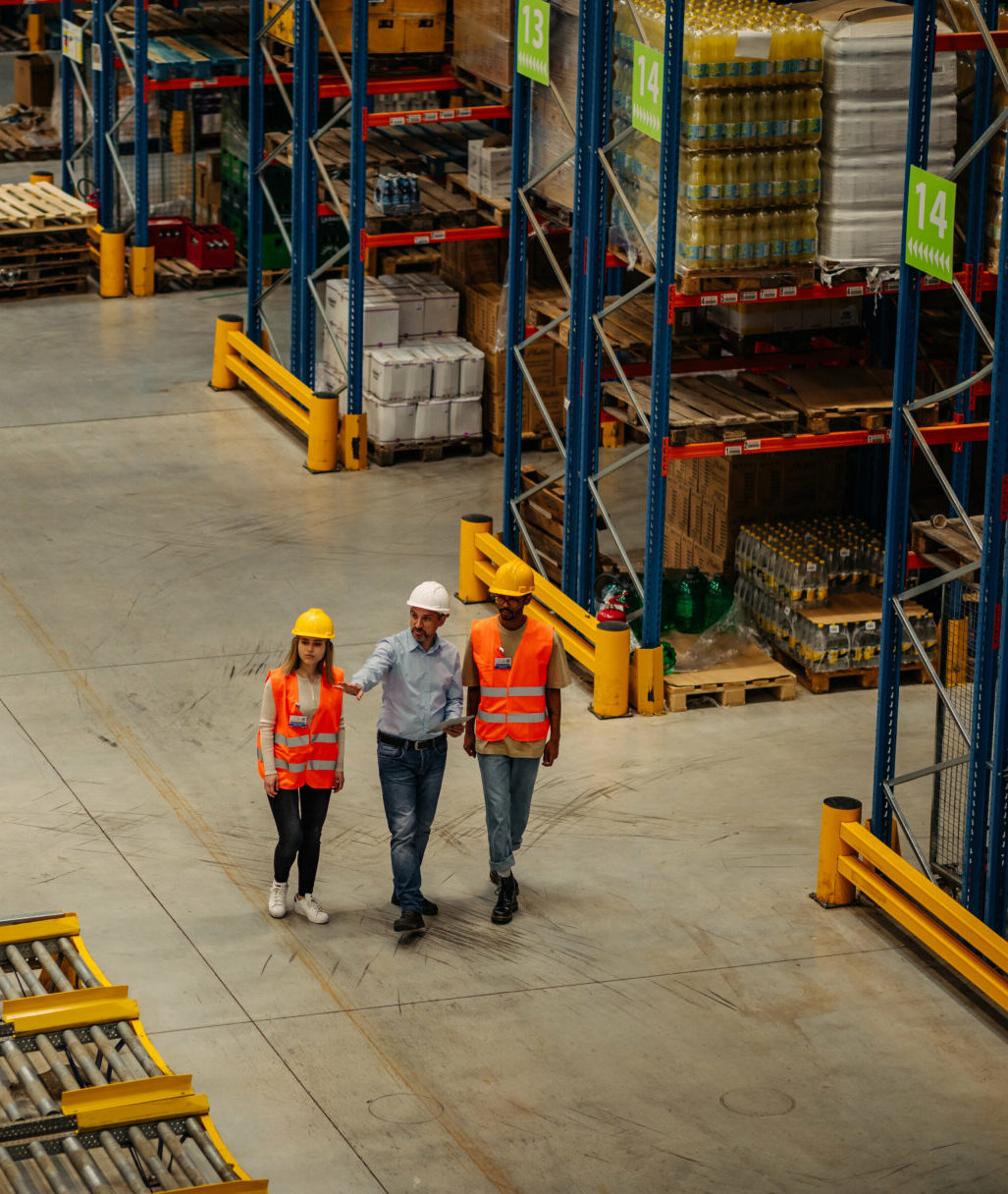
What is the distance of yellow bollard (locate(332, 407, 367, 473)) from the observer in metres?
16.1

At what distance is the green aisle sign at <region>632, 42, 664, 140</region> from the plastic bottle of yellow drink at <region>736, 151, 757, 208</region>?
0.47 meters

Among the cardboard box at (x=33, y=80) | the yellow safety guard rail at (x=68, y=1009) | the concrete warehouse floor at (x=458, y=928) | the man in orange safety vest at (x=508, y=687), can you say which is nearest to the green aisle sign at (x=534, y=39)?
the concrete warehouse floor at (x=458, y=928)

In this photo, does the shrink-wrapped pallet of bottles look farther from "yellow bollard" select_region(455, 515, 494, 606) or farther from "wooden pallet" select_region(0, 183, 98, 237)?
"wooden pallet" select_region(0, 183, 98, 237)

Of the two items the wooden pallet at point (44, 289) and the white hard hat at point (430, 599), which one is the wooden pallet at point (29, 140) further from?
the white hard hat at point (430, 599)

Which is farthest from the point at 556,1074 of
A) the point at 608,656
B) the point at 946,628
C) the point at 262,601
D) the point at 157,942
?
the point at 262,601

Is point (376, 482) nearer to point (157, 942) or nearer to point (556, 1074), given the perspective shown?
point (157, 942)

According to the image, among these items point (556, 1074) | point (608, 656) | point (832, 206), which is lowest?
point (556, 1074)

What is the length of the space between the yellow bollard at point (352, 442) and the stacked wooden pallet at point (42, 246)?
546cm

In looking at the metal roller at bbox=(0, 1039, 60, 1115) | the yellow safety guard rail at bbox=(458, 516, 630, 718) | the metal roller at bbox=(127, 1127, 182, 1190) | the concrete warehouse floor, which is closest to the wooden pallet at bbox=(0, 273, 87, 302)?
the concrete warehouse floor

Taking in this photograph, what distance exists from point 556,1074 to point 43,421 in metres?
9.84

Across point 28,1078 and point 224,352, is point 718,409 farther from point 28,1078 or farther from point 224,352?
point 224,352

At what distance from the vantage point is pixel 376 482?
1608 cm

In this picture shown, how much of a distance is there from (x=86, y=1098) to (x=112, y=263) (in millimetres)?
13947

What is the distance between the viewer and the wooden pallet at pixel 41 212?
20.2m
